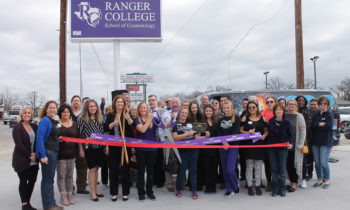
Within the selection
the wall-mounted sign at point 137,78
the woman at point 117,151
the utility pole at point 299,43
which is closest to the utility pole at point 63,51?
the wall-mounted sign at point 137,78

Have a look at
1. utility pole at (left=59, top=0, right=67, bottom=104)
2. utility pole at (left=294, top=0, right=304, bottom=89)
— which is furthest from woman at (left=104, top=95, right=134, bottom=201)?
utility pole at (left=294, top=0, right=304, bottom=89)

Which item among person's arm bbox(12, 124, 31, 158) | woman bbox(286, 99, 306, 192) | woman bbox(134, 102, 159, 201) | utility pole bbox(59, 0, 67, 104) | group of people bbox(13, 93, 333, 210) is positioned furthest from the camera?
utility pole bbox(59, 0, 67, 104)

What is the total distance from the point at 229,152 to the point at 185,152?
2.75 feet

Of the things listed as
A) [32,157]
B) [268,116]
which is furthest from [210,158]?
[32,157]

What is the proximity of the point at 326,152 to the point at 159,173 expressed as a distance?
11.6ft

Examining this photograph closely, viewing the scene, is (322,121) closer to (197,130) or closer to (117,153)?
(197,130)

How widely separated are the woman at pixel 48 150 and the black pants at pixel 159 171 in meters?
2.01

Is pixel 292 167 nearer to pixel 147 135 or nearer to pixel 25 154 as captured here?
pixel 147 135

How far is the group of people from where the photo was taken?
4.26 meters

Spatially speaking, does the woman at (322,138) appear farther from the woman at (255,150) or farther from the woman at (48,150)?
the woman at (48,150)

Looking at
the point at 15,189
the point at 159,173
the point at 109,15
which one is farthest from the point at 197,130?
the point at 109,15

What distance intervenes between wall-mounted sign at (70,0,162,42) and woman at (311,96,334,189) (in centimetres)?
774

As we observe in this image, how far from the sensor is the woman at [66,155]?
4355mm

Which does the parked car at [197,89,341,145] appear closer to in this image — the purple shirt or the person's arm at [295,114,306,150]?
the person's arm at [295,114,306,150]
